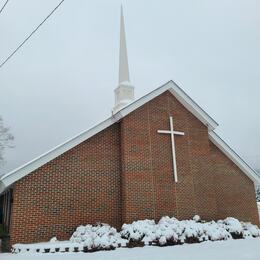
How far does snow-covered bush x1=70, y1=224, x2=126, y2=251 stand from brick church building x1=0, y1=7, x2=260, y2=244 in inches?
25.7

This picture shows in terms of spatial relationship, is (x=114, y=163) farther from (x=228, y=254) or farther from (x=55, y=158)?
(x=228, y=254)

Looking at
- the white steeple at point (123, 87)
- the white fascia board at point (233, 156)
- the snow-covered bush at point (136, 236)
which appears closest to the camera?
the snow-covered bush at point (136, 236)

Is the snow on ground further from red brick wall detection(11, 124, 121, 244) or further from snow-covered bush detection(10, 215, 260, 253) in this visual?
red brick wall detection(11, 124, 121, 244)

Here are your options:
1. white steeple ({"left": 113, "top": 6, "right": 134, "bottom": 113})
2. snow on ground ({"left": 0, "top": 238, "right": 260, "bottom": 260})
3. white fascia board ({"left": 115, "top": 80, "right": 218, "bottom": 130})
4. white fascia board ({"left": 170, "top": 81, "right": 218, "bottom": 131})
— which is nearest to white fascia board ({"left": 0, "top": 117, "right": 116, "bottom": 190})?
white fascia board ({"left": 115, "top": 80, "right": 218, "bottom": 130})

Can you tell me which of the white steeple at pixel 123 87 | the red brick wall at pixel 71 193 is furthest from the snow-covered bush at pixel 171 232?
the white steeple at pixel 123 87

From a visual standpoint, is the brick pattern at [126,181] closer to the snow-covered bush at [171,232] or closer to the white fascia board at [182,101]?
the white fascia board at [182,101]

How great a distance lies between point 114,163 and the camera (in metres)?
13.1

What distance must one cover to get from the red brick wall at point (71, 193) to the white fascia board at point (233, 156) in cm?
512

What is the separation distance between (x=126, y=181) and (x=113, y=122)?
7.96 ft

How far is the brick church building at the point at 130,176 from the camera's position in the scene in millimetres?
11273

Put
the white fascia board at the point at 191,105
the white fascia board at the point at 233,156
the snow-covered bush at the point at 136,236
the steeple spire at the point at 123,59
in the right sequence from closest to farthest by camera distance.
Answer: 1. the snow-covered bush at the point at 136,236
2. the white fascia board at the point at 191,105
3. the white fascia board at the point at 233,156
4. the steeple spire at the point at 123,59

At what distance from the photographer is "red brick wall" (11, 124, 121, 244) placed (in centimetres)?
1102

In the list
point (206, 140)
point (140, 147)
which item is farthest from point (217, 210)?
point (140, 147)

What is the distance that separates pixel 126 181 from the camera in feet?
41.2
